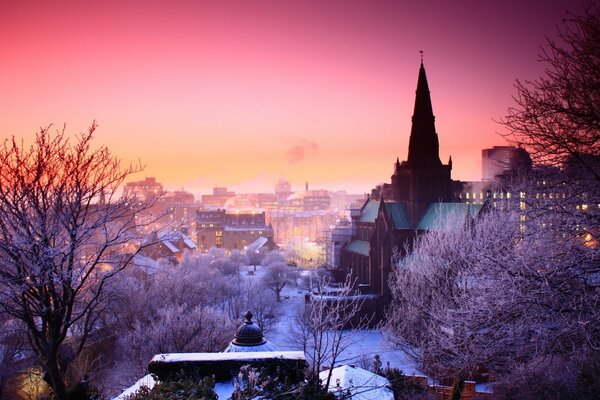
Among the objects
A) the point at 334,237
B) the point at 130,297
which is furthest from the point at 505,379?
the point at 334,237

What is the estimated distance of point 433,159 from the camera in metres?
45.1

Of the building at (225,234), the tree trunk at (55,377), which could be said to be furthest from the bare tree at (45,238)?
the building at (225,234)

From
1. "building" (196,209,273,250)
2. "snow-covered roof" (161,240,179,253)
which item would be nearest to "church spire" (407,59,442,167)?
"snow-covered roof" (161,240,179,253)

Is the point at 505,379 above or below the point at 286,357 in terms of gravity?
below

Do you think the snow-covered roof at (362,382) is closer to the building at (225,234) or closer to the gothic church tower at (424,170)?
the gothic church tower at (424,170)

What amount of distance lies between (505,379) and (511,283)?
1015 centimetres

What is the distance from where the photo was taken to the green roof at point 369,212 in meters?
51.8

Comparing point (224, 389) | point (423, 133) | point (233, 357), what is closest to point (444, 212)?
point (423, 133)

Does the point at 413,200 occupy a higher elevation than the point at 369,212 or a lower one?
higher

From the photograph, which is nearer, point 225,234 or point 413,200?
point 413,200

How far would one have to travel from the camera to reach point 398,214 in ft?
151

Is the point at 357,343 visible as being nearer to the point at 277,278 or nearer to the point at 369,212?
the point at 277,278

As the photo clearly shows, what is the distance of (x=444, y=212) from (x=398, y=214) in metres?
7.83

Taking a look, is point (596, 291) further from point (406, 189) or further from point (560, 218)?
point (406, 189)
